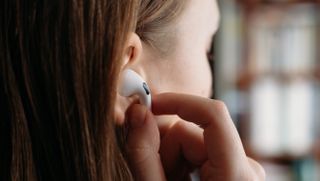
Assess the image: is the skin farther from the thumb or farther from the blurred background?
the blurred background

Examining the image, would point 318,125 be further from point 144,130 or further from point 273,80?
point 144,130

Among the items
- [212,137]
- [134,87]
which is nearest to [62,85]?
[134,87]

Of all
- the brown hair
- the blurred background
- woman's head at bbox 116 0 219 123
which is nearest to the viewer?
the brown hair

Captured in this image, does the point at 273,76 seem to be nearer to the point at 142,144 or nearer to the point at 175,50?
the point at 175,50

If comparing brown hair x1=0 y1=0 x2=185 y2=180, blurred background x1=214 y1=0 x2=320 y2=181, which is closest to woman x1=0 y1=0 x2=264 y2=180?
brown hair x1=0 y1=0 x2=185 y2=180

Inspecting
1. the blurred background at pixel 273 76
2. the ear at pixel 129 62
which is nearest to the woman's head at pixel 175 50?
the ear at pixel 129 62

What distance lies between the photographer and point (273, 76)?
9.55ft

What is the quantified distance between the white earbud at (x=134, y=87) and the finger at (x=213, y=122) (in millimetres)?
33

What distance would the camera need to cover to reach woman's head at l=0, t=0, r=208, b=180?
25.1 inches

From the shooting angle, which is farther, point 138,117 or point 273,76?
point 273,76

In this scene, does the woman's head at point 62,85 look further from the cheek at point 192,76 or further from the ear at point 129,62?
the cheek at point 192,76

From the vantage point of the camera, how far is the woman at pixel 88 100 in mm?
638

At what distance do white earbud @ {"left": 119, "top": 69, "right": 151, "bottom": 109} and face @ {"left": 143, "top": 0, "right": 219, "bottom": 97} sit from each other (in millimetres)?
47

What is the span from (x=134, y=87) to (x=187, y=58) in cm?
14
